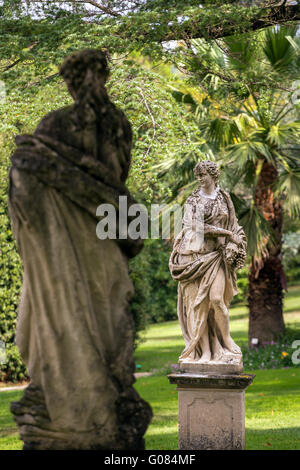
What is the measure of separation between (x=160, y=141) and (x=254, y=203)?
6.47 m

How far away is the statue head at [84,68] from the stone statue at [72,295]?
0.04 metres

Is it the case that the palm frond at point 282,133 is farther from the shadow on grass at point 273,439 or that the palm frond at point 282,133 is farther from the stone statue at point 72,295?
the stone statue at point 72,295

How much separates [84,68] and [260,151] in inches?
529

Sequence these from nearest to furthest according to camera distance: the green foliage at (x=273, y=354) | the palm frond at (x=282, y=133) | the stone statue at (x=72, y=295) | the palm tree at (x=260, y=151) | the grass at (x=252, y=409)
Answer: the stone statue at (x=72, y=295)
the grass at (x=252, y=409)
the palm tree at (x=260, y=151)
the palm frond at (x=282, y=133)
the green foliage at (x=273, y=354)

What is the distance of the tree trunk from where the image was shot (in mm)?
19737

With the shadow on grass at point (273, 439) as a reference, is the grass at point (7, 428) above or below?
below

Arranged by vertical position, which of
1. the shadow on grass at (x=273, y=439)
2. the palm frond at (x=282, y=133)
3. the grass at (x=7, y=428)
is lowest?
the grass at (x=7, y=428)

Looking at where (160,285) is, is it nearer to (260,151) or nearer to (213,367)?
(260,151)

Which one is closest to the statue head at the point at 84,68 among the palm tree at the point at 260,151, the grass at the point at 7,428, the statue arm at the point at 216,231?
the statue arm at the point at 216,231

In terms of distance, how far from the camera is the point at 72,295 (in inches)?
165

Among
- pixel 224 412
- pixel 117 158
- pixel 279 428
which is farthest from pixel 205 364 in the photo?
pixel 117 158

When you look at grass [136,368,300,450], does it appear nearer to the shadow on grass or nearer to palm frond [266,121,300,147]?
the shadow on grass

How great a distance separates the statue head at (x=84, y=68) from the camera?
448cm

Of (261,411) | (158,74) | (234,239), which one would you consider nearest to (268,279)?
(261,411)
